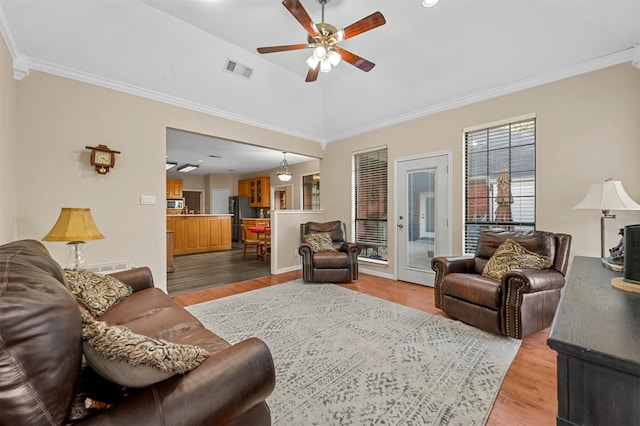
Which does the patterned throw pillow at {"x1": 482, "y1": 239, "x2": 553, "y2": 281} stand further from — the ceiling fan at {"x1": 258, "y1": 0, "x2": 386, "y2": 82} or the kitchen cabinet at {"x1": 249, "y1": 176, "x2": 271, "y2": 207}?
the kitchen cabinet at {"x1": 249, "y1": 176, "x2": 271, "y2": 207}

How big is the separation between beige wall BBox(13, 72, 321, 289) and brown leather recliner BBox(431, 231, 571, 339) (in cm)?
351

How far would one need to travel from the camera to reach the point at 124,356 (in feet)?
2.60

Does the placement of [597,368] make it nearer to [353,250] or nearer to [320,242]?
[353,250]

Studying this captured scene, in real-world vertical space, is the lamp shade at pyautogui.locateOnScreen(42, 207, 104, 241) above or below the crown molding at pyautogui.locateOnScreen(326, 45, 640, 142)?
below

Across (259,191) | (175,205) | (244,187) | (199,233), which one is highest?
(244,187)

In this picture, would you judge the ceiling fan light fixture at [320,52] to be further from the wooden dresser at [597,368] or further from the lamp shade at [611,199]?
the lamp shade at [611,199]

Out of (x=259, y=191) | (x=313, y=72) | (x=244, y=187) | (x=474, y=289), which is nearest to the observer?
(x=474, y=289)

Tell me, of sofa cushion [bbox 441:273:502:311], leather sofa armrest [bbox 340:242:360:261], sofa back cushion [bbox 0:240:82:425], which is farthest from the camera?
leather sofa armrest [bbox 340:242:360:261]

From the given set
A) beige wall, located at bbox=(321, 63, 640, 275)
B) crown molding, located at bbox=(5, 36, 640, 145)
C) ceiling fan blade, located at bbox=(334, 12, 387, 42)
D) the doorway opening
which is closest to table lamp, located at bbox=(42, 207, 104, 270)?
crown molding, located at bbox=(5, 36, 640, 145)

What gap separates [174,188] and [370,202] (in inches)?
282

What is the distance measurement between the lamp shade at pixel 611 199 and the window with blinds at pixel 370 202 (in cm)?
262

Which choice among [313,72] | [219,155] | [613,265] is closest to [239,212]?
[219,155]

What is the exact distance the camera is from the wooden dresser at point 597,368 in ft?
A: 2.05

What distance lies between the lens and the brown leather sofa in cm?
63
